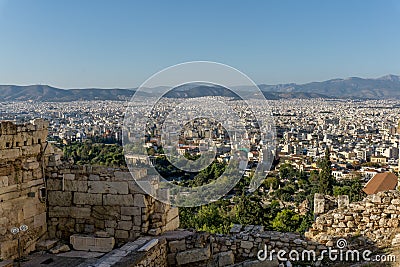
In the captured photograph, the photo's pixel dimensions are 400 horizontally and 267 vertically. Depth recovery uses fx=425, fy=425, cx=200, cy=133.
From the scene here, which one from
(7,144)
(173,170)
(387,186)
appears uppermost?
(7,144)

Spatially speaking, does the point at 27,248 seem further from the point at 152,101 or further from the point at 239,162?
the point at 239,162

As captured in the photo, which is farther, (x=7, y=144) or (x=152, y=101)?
(x=152, y=101)

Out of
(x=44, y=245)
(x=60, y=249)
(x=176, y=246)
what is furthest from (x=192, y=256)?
(x=44, y=245)

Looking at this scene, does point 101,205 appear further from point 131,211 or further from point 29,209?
point 29,209

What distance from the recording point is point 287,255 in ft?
21.6

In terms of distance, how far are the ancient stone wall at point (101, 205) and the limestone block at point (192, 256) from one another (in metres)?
0.56

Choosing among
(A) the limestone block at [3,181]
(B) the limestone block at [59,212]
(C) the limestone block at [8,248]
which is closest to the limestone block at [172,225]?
(B) the limestone block at [59,212]

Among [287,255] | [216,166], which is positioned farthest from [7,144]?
[287,255]

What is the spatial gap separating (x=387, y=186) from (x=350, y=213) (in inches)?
855

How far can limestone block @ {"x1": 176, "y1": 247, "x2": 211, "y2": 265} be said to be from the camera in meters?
6.44

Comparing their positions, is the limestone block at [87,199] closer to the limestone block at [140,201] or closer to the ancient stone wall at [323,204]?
the limestone block at [140,201]

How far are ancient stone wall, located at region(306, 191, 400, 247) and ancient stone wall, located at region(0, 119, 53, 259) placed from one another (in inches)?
183

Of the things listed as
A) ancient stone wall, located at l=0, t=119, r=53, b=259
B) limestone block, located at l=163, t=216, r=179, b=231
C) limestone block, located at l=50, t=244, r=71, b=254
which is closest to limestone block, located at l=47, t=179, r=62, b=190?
ancient stone wall, located at l=0, t=119, r=53, b=259

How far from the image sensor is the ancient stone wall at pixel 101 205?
678cm
